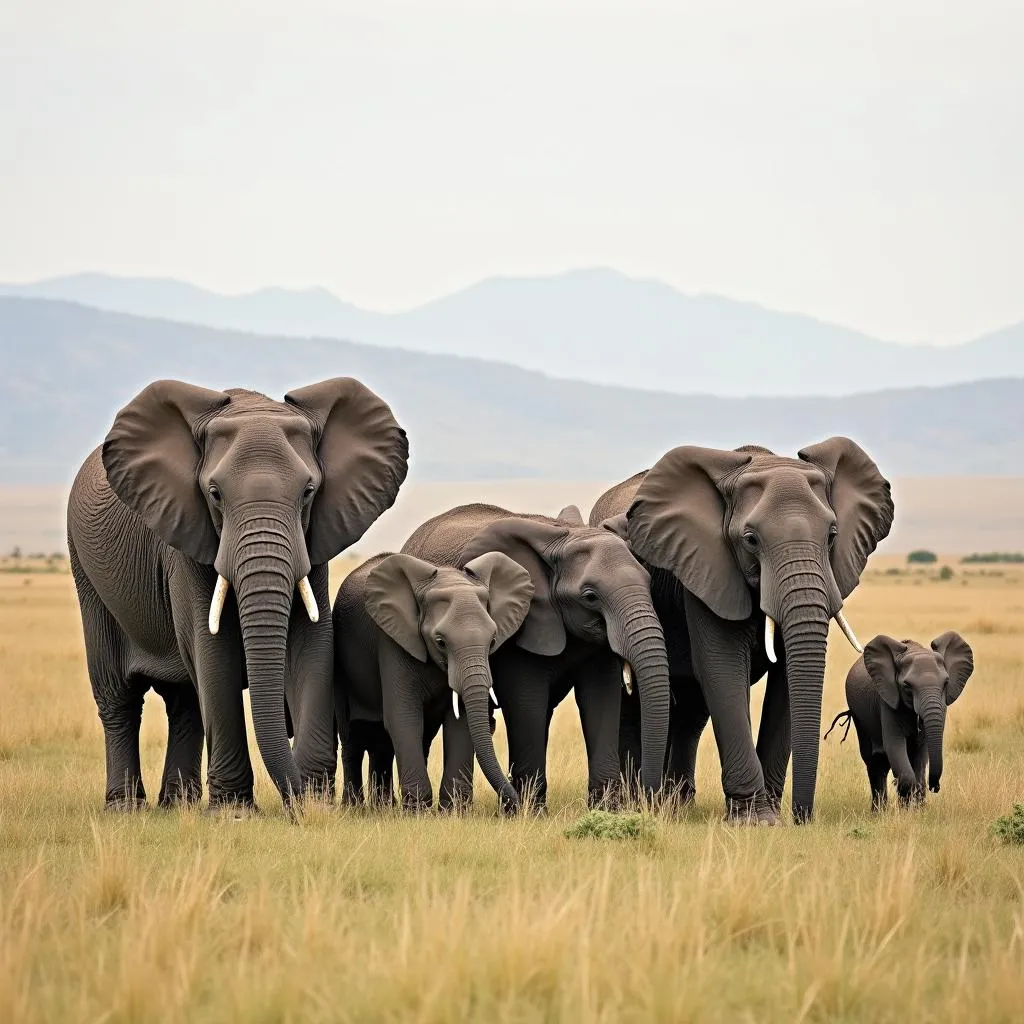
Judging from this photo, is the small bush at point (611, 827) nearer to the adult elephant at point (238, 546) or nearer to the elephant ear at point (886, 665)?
A: the adult elephant at point (238, 546)

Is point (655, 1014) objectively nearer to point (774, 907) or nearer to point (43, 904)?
point (774, 907)

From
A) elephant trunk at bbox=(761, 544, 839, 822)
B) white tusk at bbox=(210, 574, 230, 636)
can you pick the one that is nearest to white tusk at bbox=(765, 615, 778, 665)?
elephant trunk at bbox=(761, 544, 839, 822)

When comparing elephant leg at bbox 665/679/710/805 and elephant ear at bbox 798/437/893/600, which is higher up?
elephant ear at bbox 798/437/893/600

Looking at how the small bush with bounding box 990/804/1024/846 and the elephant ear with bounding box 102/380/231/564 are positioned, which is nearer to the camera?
the small bush with bounding box 990/804/1024/846

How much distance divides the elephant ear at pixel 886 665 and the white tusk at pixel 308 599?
5.02 meters

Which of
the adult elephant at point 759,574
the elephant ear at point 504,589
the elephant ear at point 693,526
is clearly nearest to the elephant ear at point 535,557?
the elephant ear at point 504,589

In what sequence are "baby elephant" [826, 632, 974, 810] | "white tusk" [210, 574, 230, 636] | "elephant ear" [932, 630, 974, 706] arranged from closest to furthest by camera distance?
"white tusk" [210, 574, 230, 636] → "baby elephant" [826, 632, 974, 810] → "elephant ear" [932, 630, 974, 706]

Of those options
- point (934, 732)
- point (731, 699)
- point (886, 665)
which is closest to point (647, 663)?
point (731, 699)

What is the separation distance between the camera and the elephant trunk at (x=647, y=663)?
1309cm

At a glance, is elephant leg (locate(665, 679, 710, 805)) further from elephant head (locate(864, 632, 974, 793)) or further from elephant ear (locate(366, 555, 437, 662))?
elephant ear (locate(366, 555, 437, 662))

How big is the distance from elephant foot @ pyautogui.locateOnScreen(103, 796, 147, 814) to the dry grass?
0.44 m

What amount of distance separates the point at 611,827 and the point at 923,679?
4.50m

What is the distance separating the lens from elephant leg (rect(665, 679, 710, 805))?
49.5 ft

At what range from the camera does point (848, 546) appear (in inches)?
538
